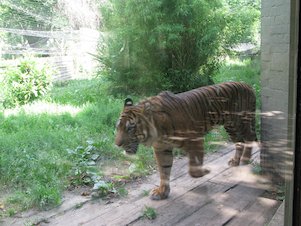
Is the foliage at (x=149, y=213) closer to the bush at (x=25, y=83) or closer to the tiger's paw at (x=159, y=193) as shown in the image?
the tiger's paw at (x=159, y=193)

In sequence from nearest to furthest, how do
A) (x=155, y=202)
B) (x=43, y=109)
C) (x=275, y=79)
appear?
(x=275, y=79) < (x=155, y=202) < (x=43, y=109)

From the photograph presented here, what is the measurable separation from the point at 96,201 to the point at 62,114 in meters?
0.34

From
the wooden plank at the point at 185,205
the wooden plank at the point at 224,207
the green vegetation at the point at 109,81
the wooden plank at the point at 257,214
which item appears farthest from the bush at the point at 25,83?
the wooden plank at the point at 257,214

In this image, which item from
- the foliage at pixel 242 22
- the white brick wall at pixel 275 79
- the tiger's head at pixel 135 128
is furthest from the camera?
the tiger's head at pixel 135 128

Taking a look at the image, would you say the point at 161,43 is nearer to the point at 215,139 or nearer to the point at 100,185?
the point at 215,139

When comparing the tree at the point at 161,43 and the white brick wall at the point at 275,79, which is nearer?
the white brick wall at the point at 275,79

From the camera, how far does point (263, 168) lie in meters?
1.27

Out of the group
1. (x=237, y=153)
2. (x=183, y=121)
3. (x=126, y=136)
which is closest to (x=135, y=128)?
(x=126, y=136)

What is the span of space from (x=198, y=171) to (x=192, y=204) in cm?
12

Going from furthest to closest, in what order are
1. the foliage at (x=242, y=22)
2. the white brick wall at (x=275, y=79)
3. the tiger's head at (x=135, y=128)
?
the tiger's head at (x=135, y=128)
the foliage at (x=242, y=22)
the white brick wall at (x=275, y=79)

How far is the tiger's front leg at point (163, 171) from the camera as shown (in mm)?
1224

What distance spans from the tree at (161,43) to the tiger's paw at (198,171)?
0.97 ft

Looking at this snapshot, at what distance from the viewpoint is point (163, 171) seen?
1.25 meters

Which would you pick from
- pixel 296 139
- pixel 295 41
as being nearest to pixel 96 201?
pixel 296 139
